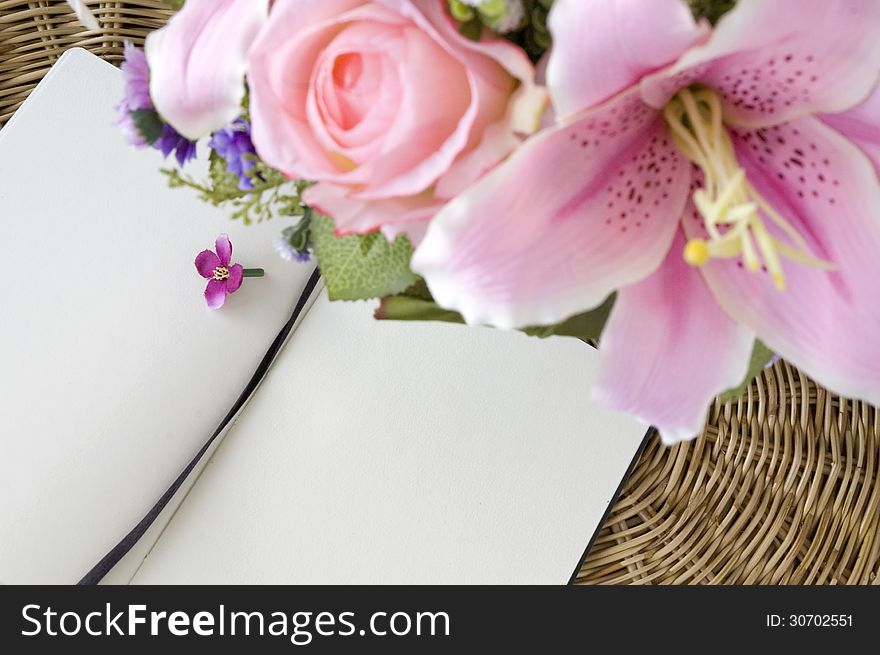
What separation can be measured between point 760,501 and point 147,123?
1.60 ft

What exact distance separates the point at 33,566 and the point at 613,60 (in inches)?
19.4

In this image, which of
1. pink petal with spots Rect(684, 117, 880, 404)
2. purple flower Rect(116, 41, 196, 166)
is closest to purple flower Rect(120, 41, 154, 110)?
purple flower Rect(116, 41, 196, 166)

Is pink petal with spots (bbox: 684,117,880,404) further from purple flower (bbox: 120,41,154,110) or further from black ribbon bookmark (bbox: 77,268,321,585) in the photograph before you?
black ribbon bookmark (bbox: 77,268,321,585)

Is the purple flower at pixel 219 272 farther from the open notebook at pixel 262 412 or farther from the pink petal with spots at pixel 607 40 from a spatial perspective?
the pink petal with spots at pixel 607 40

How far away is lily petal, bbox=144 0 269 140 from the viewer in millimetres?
271

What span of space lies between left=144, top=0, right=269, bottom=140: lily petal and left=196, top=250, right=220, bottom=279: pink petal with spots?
310mm

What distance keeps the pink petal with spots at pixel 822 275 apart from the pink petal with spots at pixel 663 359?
11 millimetres

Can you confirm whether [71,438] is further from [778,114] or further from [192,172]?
[778,114]

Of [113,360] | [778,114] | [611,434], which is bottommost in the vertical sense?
[611,434]

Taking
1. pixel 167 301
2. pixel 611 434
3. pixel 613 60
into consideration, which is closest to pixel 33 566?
pixel 167 301

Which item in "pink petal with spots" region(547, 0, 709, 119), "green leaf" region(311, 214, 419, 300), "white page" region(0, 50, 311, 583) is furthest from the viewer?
"white page" region(0, 50, 311, 583)

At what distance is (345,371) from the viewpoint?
60 centimetres

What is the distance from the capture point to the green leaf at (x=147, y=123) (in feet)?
1.14

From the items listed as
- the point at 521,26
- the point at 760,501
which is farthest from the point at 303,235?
the point at 760,501
